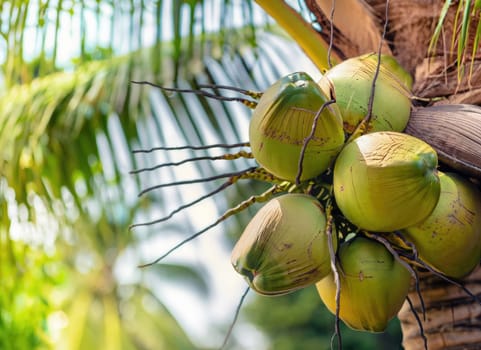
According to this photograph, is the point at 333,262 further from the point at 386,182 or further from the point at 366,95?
the point at 366,95

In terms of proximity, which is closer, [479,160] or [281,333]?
[479,160]

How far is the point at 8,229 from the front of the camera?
3043 mm

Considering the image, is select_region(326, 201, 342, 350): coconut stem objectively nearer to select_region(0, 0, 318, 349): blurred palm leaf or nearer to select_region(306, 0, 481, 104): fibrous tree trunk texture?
select_region(306, 0, 481, 104): fibrous tree trunk texture

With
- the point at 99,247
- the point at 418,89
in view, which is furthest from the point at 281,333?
the point at 418,89

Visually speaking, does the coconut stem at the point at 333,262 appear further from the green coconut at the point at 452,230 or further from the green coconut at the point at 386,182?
the green coconut at the point at 452,230

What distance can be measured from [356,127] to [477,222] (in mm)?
237

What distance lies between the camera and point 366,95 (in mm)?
1278

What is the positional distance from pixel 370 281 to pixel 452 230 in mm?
149

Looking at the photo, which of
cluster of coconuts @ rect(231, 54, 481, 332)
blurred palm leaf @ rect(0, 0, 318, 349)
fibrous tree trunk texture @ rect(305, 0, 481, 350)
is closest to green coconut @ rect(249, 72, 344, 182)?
cluster of coconuts @ rect(231, 54, 481, 332)

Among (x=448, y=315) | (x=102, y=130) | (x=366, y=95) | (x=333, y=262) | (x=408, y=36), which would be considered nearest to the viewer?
(x=333, y=262)

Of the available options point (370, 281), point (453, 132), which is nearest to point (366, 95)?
point (453, 132)

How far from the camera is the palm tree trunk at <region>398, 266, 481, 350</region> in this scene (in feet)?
4.70

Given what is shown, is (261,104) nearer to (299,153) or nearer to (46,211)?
(299,153)

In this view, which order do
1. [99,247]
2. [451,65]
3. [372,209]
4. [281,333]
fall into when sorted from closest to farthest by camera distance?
[372,209] < [451,65] < [99,247] < [281,333]
